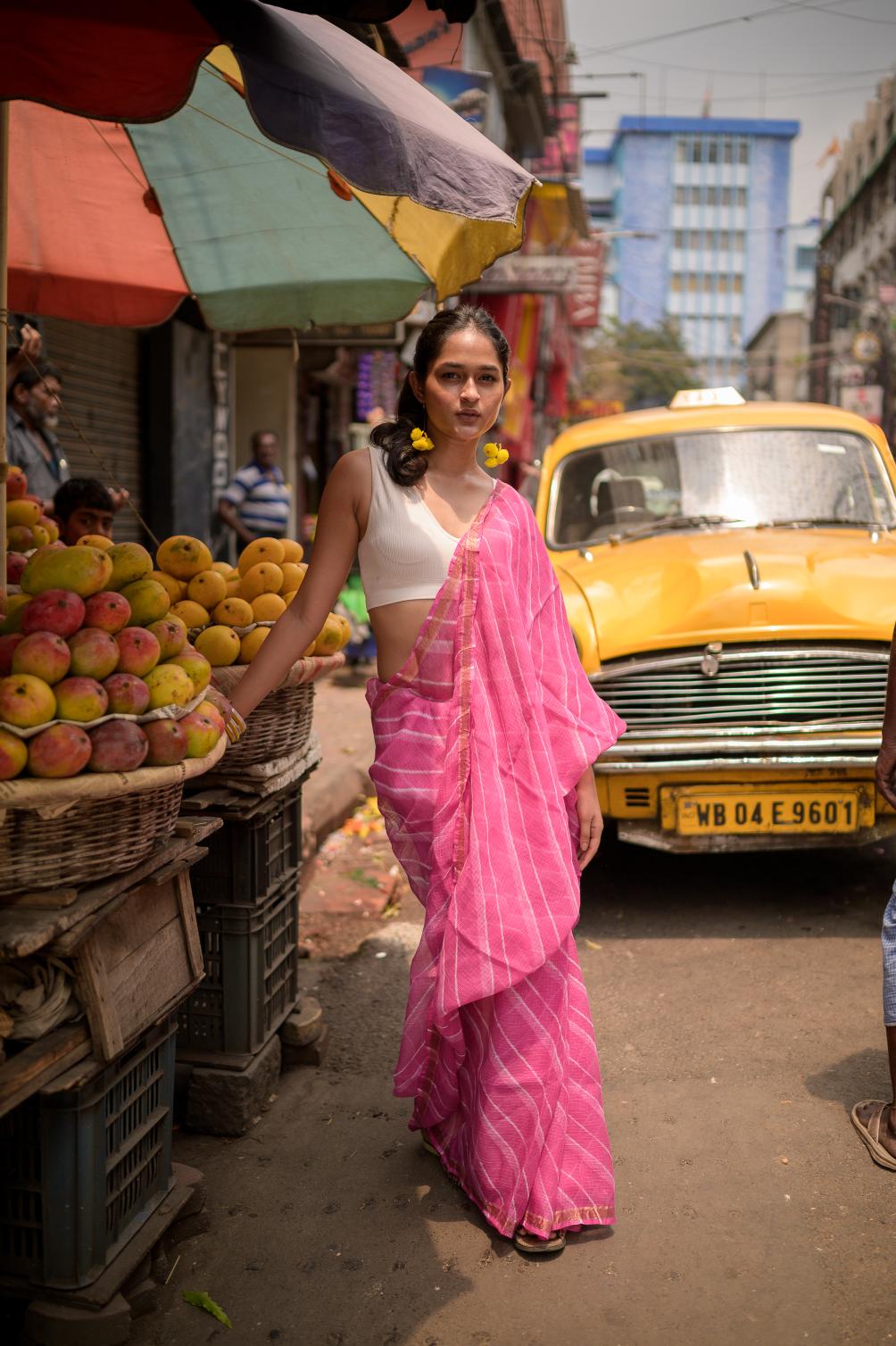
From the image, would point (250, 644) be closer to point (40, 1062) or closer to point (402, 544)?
point (402, 544)

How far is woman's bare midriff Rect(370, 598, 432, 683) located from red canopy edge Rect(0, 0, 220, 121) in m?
1.16

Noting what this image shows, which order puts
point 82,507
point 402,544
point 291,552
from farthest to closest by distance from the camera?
point 82,507
point 291,552
point 402,544

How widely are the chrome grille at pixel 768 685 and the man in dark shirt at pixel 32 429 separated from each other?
9.33 ft

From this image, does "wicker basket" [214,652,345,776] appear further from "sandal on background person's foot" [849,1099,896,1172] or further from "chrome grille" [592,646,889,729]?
"sandal on background person's foot" [849,1099,896,1172]

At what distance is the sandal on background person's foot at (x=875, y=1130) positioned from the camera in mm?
3070

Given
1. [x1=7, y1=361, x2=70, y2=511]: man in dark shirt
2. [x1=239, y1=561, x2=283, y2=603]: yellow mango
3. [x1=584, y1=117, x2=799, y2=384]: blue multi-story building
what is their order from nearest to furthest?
[x1=239, y1=561, x2=283, y2=603]: yellow mango → [x1=7, y1=361, x2=70, y2=511]: man in dark shirt → [x1=584, y1=117, x2=799, y2=384]: blue multi-story building

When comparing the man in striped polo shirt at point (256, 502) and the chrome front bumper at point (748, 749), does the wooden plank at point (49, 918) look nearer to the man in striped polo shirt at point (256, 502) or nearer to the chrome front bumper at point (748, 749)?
the chrome front bumper at point (748, 749)

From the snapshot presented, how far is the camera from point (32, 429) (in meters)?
5.71

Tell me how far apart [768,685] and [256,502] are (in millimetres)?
5832

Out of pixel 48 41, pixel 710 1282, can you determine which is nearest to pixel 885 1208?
pixel 710 1282

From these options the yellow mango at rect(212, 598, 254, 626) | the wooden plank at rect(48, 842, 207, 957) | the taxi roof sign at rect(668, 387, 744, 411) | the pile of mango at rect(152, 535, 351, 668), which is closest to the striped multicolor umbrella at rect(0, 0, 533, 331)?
the pile of mango at rect(152, 535, 351, 668)

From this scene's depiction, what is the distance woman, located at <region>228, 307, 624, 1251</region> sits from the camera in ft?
8.93

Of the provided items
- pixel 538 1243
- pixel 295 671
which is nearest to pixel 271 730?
pixel 295 671

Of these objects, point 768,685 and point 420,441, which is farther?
point 768,685
